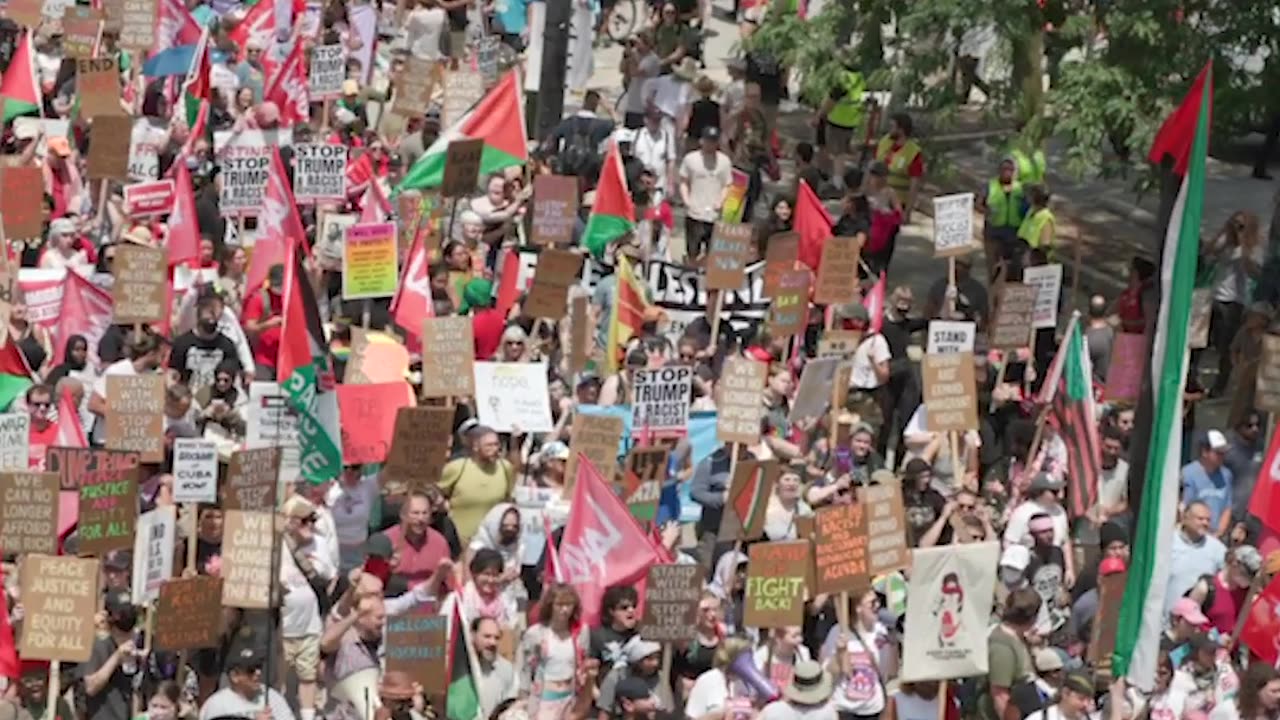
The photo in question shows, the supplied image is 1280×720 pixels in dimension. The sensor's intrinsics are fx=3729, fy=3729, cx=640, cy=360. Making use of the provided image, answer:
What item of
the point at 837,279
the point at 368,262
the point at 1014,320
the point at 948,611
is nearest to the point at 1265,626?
the point at 948,611

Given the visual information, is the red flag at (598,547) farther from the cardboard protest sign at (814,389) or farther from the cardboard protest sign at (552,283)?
the cardboard protest sign at (552,283)

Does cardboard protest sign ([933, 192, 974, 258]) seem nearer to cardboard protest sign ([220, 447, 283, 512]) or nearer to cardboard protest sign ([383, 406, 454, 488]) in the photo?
cardboard protest sign ([383, 406, 454, 488])

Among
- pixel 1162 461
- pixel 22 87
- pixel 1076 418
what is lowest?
pixel 22 87

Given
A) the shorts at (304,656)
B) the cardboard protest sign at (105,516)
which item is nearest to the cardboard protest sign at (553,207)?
the shorts at (304,656)

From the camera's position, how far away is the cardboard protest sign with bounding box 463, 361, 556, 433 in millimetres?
20672

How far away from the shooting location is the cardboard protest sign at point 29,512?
1769 centimetres

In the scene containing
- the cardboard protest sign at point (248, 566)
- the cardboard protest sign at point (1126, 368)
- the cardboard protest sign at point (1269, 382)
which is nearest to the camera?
the cardboard protest sign at point (248, 566)

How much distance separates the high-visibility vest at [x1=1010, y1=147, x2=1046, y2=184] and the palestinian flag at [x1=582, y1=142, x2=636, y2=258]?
2729mm

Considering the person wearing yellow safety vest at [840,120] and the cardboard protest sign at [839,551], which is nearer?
the cardboard protest sign at [839,551]

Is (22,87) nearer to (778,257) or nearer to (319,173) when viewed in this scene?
(319,173)

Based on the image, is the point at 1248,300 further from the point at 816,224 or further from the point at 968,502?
A: the point at 968,502

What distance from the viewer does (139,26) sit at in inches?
1118

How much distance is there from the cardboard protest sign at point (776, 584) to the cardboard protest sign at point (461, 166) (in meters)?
7.51

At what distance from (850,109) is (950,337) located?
24.5 ft
